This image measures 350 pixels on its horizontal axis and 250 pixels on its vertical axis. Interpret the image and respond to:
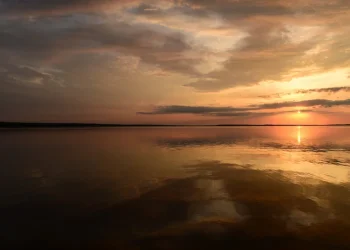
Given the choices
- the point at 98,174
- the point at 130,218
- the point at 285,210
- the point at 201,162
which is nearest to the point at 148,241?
the point at 130,218

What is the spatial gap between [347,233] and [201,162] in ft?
52.2

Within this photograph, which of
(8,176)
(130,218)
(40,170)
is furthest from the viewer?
(40,170)

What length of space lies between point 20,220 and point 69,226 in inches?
83.5

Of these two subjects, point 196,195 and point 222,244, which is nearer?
point 222,244

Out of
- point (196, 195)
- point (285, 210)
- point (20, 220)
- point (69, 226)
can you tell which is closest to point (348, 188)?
point (285, 210)

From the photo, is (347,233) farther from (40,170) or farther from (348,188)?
(40,170)

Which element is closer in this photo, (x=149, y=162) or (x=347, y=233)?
(x=347, y=233)

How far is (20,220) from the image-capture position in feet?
33.8

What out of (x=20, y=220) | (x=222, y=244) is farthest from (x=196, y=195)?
(x=20, y=220)

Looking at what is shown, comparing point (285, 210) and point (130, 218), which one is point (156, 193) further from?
point (285, 210)

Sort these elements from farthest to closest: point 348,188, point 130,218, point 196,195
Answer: point 348,188, point 196,195, point 130,218

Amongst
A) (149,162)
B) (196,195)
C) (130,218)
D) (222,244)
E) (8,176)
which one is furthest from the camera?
(149,162)

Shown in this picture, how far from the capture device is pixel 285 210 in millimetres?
11797

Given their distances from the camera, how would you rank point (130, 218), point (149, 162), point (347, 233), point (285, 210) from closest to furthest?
1. point (347, 233)
2. point (130, 218)
3. point (285, 210)
4. point (149, 162)
